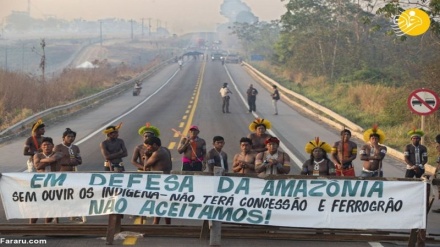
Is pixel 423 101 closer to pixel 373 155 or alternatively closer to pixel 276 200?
pixel 373 155

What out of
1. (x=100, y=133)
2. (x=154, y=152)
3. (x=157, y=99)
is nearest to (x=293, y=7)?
(x=157, y=99)

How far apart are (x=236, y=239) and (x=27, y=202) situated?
9.81 ft

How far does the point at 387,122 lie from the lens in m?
28.0

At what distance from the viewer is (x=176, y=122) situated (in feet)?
97.1

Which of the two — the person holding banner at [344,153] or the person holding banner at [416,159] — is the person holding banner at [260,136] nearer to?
the person holding banner at [344,153]

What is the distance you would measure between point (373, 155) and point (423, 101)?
405 centimetres

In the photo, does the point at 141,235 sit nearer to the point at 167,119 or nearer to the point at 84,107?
the point at 167,119

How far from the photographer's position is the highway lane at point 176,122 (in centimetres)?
2052

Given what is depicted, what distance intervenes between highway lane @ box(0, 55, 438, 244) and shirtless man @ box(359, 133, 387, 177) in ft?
13.0

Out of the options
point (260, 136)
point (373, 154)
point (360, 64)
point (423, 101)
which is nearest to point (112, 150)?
point (260, 136)

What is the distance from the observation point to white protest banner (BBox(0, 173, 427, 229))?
31.5 feet

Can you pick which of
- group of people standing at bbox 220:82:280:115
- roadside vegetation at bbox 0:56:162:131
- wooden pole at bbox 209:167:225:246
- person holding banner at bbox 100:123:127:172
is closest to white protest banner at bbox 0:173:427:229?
wooden pole at bbox 209:167:225:246

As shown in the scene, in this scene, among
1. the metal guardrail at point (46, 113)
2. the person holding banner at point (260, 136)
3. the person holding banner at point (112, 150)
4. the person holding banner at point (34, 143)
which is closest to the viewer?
the person holding banner at point (112, 150)

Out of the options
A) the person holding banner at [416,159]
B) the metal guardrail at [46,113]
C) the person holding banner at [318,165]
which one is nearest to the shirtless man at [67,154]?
the person holding banner at [318,165]
